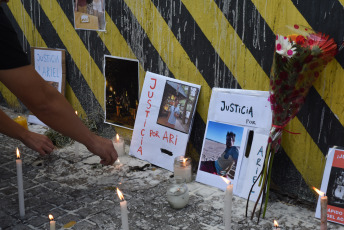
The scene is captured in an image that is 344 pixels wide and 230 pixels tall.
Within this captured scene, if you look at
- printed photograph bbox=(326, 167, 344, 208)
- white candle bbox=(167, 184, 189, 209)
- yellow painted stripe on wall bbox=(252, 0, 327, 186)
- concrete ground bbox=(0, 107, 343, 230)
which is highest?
yellow painted stripe on wall bbox=(252, 0, 327, 186)

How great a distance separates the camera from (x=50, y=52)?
485cm

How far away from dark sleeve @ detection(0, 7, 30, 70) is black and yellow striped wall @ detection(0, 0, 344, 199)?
5.72 feet

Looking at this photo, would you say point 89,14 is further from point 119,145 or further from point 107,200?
point 107,200

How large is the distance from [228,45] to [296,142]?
930mm

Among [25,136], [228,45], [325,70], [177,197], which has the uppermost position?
[228,45]

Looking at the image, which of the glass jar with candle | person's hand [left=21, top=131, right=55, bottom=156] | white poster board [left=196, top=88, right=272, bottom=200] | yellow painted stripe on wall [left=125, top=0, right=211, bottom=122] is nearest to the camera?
person's hand [left=21, top=131, right=55, bottom=156]

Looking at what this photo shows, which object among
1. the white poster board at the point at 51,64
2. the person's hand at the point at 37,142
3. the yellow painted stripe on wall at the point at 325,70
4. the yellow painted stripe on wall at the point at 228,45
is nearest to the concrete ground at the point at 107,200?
the person's hand at the point at 37,142

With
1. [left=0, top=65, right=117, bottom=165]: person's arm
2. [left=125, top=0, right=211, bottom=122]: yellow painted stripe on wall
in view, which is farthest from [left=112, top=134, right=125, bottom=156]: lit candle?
[left=0, top=65, right=117, bottom=165]: person's arm

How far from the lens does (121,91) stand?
165 inches

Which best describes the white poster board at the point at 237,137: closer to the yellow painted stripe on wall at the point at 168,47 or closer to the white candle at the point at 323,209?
the yellow painted stripe on wall at the point at 168,47

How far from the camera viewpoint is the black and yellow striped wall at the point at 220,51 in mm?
2863

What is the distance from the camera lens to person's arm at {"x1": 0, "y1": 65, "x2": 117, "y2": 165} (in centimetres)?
201

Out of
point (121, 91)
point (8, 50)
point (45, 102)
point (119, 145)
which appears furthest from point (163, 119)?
point (8, 50)

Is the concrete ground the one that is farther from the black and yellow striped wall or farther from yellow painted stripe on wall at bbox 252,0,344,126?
yellow painted stripe on wall at bbox 252,0,344,126
